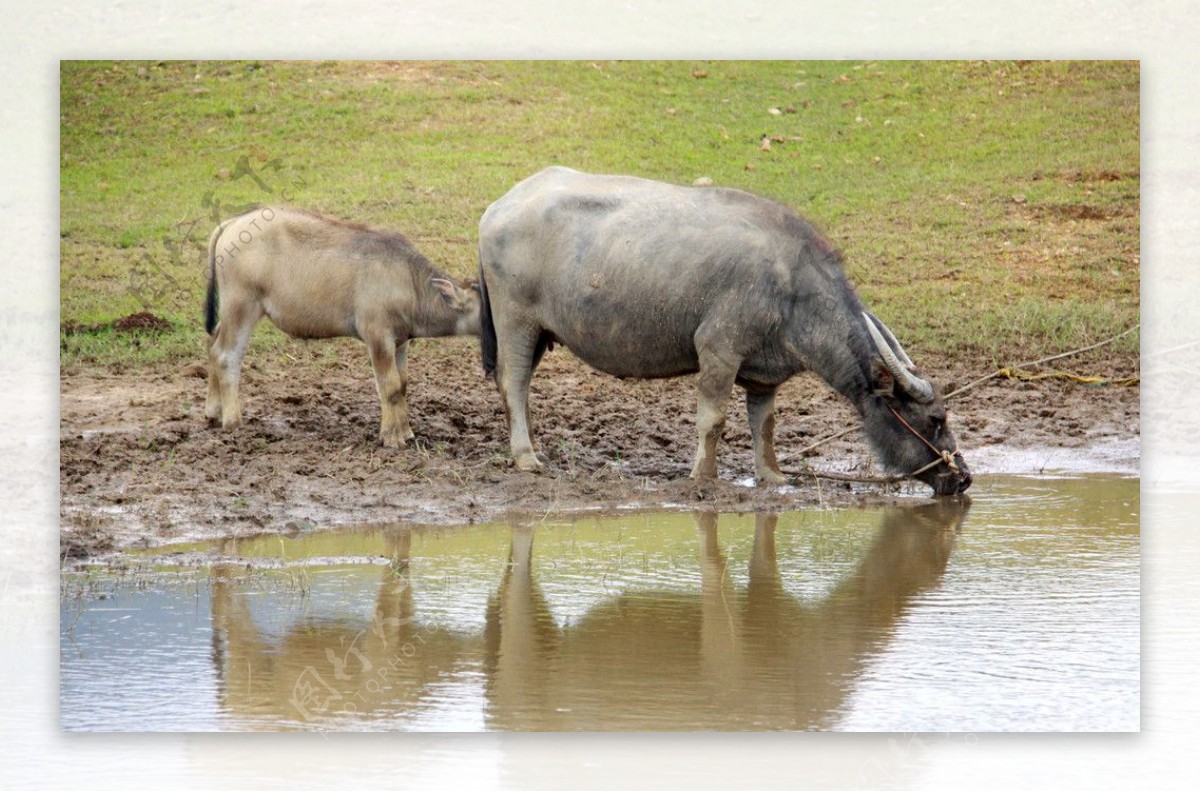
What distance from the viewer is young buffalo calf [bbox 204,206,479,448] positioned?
9.30 meters

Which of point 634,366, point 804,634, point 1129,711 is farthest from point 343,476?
point 1129,711

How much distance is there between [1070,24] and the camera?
328 inches

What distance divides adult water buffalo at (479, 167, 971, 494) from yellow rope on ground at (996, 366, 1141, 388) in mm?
1943

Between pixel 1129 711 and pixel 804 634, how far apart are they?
1313mm

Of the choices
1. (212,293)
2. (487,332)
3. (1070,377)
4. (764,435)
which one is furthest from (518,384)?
(1070,377)

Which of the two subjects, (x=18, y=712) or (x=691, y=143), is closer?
(x=18, y=712)

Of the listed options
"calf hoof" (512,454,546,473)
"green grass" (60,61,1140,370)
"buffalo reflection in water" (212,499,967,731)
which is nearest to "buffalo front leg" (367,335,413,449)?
"calf hoof" (512,454,546,473)

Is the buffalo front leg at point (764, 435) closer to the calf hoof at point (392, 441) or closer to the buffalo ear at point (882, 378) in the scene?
the buffalo ear at point (882, 378)

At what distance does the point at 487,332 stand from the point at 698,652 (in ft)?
10.8

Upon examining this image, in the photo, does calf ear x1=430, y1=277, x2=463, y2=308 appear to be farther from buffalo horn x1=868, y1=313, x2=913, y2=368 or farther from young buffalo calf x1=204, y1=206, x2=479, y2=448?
buffalo horn x1=868, y1=313, x2=913, y2=368

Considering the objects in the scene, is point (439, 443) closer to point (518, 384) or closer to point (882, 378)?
point (518, 384)

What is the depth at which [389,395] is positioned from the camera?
9281mm

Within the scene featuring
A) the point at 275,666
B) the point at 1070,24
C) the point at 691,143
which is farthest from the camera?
the point at 691,143

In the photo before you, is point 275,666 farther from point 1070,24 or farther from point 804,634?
point 1070,24
